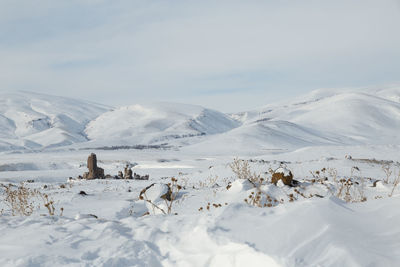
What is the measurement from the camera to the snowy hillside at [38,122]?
123m

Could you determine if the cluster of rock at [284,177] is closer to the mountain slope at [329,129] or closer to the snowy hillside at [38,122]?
the mountain slope at [329,129]

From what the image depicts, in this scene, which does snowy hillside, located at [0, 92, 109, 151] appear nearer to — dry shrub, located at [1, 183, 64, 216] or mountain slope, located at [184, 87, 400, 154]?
mountain slope, located at [184, 87, 400, 154]

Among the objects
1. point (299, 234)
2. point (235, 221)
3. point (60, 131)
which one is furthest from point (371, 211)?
point (60, 131)

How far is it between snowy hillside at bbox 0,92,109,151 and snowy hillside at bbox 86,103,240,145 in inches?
364

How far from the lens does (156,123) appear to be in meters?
147

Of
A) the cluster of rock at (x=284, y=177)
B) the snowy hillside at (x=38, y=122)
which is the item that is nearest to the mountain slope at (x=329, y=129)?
the cluster of rock at (x=284, y=177)

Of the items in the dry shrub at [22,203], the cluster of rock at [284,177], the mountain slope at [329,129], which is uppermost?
the mountain slope at [329,129]

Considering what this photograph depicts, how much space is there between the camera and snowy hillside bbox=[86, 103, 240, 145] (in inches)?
5012

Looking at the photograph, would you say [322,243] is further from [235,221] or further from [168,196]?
[168,196]

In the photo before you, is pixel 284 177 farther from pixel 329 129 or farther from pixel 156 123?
pixel 156 123

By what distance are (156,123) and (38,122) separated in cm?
5201

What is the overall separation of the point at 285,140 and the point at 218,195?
6515cm

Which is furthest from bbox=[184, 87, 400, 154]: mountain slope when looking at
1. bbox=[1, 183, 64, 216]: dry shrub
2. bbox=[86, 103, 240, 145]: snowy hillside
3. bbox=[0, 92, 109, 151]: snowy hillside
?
bbox=[0, 92, 109, 151]: snowy hillside

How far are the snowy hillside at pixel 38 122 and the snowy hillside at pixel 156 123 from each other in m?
9.25
